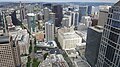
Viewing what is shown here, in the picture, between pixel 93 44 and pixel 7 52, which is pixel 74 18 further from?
pixel 7 52

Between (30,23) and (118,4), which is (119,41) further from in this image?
(30,23)

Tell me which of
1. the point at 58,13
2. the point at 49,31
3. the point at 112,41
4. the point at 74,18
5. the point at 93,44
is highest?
the point at 112,41

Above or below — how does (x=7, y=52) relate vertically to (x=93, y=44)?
above

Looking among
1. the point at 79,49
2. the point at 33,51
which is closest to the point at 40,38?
the point at 33,51

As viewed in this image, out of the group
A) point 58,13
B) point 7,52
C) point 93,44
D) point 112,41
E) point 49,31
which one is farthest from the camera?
point 58,13

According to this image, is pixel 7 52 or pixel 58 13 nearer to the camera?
pixel 7 52

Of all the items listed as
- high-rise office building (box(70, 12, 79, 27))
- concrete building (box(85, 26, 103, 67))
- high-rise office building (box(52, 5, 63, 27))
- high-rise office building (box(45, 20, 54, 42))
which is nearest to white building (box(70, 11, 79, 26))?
high-rise office building (box(70, 12, 79, 27))

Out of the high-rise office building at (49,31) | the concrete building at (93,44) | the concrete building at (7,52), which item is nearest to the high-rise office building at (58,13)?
the high-rise office building at (49,31)

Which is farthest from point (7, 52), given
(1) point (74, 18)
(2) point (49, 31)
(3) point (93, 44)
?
(1) point (74, 18)
